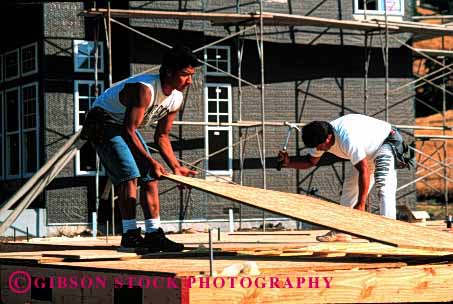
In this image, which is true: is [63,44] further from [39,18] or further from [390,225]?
[390,225]

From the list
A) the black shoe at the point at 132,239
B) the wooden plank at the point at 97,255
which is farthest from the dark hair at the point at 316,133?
the wooden plank at the point at 97,255

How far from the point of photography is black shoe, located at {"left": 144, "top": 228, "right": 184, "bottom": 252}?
879cm

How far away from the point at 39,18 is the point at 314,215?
577 inches

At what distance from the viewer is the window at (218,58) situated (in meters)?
22.9

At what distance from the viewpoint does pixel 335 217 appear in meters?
7.85

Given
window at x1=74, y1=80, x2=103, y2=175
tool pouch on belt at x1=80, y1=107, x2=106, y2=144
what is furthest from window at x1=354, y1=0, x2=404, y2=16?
tool pouch on belt at x1=80, y1=107, x2=106, y2=144

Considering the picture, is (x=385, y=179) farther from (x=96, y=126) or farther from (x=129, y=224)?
(x=96, y=126)

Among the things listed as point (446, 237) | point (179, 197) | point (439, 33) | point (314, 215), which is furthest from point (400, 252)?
point (439, 33)

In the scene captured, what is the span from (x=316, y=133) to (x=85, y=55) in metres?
11.5

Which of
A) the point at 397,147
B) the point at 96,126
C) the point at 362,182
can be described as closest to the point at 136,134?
the point at 96,126

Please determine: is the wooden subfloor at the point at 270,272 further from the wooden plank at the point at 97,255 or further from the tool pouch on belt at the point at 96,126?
the tool pouch on belt at the point at 96,126

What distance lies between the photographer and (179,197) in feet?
72.2

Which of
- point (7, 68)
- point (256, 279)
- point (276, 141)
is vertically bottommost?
point (256, 279)

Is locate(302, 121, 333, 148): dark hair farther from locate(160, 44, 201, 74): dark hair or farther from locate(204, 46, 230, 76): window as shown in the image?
locate(204, 46, 230, 76): window
